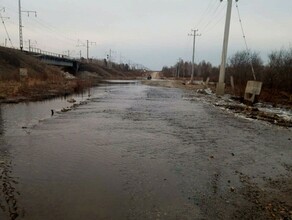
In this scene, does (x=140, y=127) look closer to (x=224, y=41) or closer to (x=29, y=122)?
(x=29, y=122)

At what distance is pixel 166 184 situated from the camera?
8.41 meters

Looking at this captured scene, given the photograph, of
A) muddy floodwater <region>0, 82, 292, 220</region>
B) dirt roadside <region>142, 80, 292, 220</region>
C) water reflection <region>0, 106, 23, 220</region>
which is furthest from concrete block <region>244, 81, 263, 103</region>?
water reflection <region>0, 106, 23, 220</region>

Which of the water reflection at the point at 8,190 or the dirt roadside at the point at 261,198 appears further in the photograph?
the dirt roadside at the point at 261,198

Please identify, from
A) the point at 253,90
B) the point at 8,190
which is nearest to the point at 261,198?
the point at 8,190

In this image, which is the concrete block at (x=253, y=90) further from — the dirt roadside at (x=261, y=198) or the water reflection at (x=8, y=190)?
the water reflection at (x=8, y=190)

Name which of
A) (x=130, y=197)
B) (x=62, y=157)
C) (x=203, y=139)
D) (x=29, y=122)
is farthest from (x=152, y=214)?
(x=29, y=122)

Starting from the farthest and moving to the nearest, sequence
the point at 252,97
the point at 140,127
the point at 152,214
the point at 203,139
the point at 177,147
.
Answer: the point at 252,97 < the point at 140,127 < the point at 203,139 < the point at 177,147 < the point at 152,214

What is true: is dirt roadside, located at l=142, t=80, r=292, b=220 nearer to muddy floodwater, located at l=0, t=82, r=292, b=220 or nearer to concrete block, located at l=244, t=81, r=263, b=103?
muddy floodwater, located at l=0, t=82, r=292, b=220

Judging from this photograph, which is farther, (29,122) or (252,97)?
(252,97)

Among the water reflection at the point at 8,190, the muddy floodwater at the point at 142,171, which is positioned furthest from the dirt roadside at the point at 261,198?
the water reflection at the point at 8,190

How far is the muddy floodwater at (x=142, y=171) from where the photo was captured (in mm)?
6785

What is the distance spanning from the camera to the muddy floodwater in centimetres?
679

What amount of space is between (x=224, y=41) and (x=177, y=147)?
3089 centimetres

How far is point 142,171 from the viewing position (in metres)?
9.42
